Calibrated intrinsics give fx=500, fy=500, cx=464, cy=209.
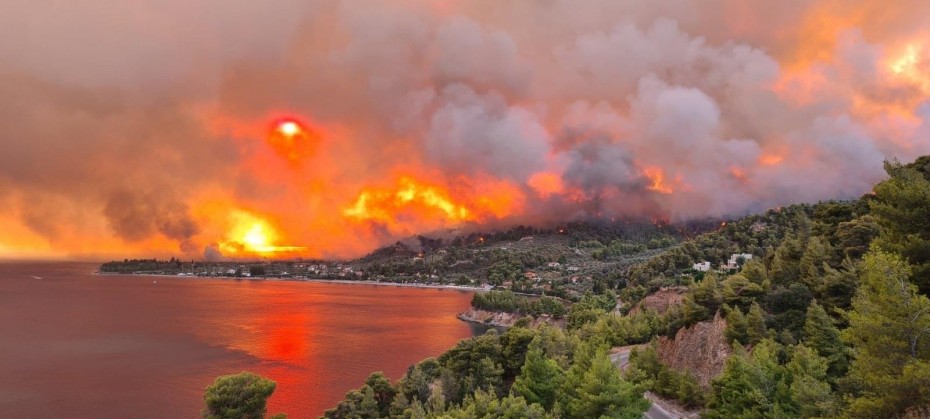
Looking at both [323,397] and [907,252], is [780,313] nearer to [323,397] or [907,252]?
[907,252]

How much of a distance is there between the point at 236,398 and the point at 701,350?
1202 inches

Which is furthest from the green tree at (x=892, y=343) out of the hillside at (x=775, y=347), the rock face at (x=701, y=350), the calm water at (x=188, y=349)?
the calm water at (x=188, y=349)

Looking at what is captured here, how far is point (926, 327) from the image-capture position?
1221cm

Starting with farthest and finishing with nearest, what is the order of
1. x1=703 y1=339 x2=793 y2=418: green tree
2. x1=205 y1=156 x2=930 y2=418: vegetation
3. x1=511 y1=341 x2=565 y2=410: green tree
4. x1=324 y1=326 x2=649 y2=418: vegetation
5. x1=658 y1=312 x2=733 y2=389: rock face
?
x1=658 y1=312 x2=733 y2=389: rock face < x1=511 y1=341 x2=565 y2=410: green tree < x1=324 y1=326 x2=649 y2=418: vegetation < x1=703 y1=339 x2=793 y2=418: green tree < x1=205 y1=156 x2=930 y2=418: vegetation

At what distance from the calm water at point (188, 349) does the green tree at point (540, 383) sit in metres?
24.3

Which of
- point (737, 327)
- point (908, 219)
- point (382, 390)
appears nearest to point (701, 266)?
point (737, 327)

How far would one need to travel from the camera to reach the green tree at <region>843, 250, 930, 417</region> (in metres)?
12.2

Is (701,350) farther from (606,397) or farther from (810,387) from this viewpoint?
(810,387)

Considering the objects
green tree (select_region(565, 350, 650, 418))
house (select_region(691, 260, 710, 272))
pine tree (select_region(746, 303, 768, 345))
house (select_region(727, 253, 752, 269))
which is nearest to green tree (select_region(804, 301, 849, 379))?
pine tree (select_region(746, 303, 768, 345))

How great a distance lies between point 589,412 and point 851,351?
11.6 meters

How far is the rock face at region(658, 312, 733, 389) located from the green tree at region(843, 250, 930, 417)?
16.3 m

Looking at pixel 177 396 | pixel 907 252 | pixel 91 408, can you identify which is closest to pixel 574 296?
pixel 177 396

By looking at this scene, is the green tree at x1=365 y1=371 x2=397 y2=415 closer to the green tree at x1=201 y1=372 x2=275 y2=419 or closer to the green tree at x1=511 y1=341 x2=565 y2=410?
the green tree at x1=201 y1=372 x2=275 y2=419

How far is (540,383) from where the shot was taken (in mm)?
29172
